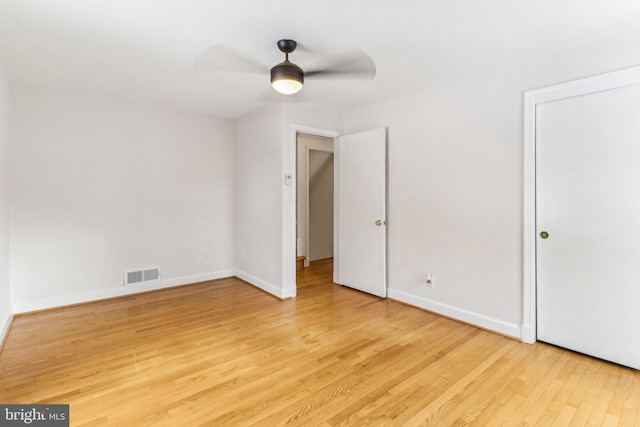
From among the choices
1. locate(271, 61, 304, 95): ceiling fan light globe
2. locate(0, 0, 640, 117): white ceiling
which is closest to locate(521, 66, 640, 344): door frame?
locate(0, 0, 640, 117): white ceiling

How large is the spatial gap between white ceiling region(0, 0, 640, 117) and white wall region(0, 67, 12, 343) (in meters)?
0.30

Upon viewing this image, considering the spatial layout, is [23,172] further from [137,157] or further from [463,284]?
[463,284]

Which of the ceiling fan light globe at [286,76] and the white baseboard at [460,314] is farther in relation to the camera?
the white baseboard at [460,314]

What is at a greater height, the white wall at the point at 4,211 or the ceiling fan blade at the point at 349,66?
the ceiling fan blade at the point at 349,66

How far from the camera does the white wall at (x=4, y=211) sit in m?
Answer: 2.78

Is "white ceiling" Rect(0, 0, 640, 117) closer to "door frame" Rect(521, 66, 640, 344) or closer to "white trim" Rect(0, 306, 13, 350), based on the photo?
"door frame" Rect(521, 66, 640, 344)

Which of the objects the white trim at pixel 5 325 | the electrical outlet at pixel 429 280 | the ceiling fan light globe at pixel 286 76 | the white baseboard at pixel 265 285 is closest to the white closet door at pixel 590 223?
the electrical outlet at pixel 429 280

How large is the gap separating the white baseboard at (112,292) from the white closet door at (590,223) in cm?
392

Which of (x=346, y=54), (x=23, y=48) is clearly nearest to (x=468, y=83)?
(x=346, y=54)

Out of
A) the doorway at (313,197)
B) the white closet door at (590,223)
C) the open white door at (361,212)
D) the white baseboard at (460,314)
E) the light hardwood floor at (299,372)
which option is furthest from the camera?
the doorway at (313,197)

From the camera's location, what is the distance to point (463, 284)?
3023 mm

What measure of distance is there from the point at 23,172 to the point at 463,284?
4.57 m

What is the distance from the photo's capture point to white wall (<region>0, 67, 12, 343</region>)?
278cm

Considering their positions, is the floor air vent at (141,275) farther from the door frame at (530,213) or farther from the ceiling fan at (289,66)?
the door frame at (530,213)
